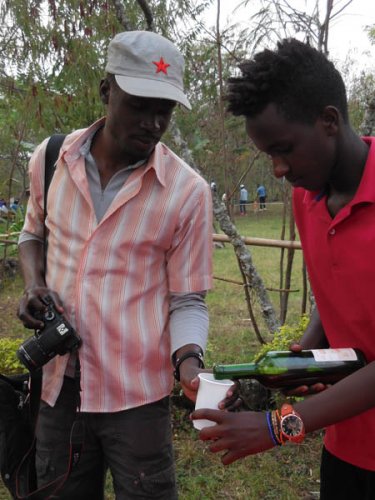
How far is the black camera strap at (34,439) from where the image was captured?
1.66 m

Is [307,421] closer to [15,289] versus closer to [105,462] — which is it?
[105,462]

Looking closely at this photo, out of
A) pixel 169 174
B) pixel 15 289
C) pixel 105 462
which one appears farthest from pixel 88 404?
pixel 15 289

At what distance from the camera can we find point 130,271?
Result: 64.4 inches

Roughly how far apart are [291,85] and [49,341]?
97 centimetres

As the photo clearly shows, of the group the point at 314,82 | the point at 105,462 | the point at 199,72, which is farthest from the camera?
the point at 199,72

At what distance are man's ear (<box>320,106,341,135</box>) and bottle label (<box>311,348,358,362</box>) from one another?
508 mm

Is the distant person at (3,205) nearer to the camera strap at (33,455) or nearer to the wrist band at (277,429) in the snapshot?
the camera strap at (33,455)

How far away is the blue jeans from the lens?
1.66 metres

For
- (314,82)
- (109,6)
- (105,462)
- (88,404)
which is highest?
(109,6)

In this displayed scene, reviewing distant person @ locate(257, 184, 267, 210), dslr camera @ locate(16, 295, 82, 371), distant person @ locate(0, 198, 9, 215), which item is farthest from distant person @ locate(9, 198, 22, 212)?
distant person @ locate(257, 184, 267, 210)

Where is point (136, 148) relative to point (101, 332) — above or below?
above

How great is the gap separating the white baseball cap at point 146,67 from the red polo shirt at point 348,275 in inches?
19.8

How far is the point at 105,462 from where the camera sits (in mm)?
1808

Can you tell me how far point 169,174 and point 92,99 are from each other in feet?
8.27
